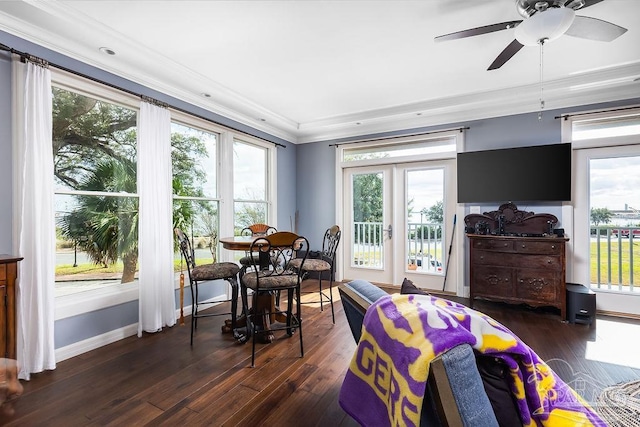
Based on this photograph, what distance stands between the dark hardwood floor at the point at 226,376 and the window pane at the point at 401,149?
8.40 feet

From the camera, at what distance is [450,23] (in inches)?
94.9

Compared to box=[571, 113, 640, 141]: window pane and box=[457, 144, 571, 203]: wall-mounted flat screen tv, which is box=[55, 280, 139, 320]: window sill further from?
box=[571, 113, 640, 141]: window pane

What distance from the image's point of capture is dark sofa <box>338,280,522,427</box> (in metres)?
0.81

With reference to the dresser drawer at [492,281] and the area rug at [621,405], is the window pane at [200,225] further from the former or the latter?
the area rug at [621,405]

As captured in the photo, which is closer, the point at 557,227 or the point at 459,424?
the point at 459,424

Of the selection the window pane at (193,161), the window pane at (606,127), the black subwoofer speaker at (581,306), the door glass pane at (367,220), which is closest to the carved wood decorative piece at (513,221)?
the black subwoofer speaker at (581,306)

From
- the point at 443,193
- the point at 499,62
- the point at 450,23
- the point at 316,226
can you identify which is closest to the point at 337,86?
the point at 450,23

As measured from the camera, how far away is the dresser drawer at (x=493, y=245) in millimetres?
3540

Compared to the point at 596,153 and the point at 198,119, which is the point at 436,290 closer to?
the point at 596,153

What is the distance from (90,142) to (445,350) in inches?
131

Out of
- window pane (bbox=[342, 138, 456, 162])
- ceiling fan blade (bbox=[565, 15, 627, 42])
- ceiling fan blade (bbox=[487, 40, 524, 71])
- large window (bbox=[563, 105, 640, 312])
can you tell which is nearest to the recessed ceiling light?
ceiling fan blade (bbox=[487, 40, 524, 71])

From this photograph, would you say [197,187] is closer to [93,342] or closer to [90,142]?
[90,142]

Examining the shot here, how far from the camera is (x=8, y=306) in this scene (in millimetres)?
1839

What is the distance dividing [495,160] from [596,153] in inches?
41.4
